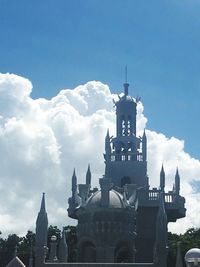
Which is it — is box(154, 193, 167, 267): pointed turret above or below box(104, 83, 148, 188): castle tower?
below

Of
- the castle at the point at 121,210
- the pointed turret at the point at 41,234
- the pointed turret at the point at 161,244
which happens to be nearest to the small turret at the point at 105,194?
the castle at the point at 121,210

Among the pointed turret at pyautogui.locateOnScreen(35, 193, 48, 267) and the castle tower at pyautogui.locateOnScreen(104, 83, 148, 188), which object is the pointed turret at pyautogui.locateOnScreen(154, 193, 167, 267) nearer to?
the pointed turret at pyautogui.locateOnScreen(35, 193, 48, 267)

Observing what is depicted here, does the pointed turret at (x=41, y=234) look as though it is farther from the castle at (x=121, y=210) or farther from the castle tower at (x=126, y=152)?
the castle tower at (x=126, y=152)

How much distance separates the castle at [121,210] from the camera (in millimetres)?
57000

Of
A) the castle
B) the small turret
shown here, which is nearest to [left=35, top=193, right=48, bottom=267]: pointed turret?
the castle

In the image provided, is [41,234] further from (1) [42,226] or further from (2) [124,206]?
(2) [124,206]

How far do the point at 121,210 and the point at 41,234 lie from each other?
1329 centimetres

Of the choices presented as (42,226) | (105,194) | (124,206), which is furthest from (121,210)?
(42,226)

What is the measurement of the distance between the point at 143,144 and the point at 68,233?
3674 cm

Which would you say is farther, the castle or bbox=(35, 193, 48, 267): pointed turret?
the castle

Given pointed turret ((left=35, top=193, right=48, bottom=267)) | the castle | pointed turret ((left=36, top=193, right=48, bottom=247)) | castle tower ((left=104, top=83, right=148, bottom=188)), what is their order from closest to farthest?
pointed turret ((left=35, top=193, right=48, bottom=267))
pointed turret ((left=36, top=193, right=48, bottom=247))
the castle
castle tower ((left=104, top=83, right=148, bottom=188))

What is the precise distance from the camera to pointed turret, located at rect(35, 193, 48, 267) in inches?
1788

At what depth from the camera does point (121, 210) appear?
191ft

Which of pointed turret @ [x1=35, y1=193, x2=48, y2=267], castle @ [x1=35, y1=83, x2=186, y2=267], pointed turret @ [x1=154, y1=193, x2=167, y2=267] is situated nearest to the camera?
pointed turret @ [x1=154, y1=193, x2=167, y2=267]
